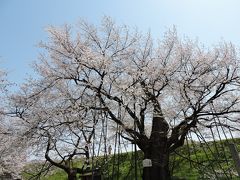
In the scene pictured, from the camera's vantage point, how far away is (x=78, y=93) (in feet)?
→ 43.7

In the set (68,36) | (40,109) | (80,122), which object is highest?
(68,36)

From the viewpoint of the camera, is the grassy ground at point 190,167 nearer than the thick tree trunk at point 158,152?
No

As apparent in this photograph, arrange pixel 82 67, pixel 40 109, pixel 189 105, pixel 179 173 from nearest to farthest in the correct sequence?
1. pixel 189 105
2. pixel 82 67
3. pixel 40 109
4. pixel 179 173

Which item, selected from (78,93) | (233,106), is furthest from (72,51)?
(233,106)

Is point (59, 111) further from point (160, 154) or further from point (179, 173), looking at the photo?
point (179, 173)

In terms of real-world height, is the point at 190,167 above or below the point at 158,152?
above

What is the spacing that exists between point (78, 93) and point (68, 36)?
2.69 m

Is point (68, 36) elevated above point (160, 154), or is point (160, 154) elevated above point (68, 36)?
point (68, 36)

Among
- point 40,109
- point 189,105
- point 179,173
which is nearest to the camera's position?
point 189,105

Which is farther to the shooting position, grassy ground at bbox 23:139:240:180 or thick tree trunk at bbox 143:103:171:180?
grassy ground at bbox 23:139:240:180

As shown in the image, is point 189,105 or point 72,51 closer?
point 189,105

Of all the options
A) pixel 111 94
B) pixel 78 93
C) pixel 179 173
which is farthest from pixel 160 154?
pixel 179 173

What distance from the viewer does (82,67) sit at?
1173 cm

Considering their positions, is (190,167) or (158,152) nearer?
(158,152)
